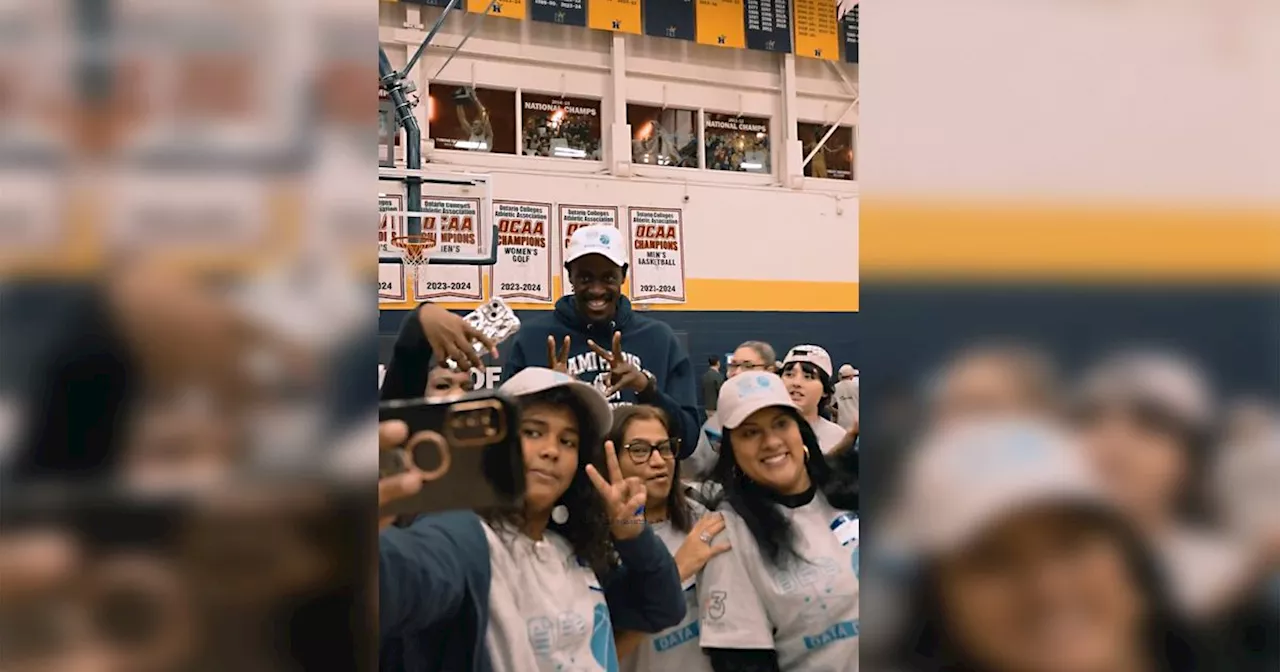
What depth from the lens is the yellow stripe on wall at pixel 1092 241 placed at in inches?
18.4

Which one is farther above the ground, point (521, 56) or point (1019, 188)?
point (521, 56)

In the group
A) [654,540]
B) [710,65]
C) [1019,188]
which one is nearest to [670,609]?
[654,540]

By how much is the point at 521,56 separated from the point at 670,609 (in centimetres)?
226

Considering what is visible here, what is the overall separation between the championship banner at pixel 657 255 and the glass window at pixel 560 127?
13.3 inches

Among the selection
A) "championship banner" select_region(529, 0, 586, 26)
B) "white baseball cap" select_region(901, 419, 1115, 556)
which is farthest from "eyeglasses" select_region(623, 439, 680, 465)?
"championship banner" select_region(529, 0, 586, 26)

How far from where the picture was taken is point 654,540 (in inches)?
46.8

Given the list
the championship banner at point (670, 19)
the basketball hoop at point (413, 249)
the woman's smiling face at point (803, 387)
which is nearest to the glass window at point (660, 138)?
the championship banner at point (670, 19)

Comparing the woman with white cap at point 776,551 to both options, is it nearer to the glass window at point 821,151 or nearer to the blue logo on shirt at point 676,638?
the blue logo on shirt at point 676,638

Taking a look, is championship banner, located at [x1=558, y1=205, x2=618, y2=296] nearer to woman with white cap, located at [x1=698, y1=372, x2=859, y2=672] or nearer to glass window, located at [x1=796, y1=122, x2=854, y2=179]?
woman with white cap, located at [x1=698, y1=372, x2=859, y2=672]

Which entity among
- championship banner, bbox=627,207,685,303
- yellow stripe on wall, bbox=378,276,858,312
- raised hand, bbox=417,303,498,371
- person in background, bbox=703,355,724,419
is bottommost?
person in background, bbox=703,355,724,419

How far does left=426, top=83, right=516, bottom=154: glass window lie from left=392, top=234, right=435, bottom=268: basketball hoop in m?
1.33

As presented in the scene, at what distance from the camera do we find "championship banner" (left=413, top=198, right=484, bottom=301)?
1783 mm

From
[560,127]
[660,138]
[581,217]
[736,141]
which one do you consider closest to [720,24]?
[736,141]

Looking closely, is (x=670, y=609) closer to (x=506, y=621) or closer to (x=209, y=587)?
(x=506, y=621)
